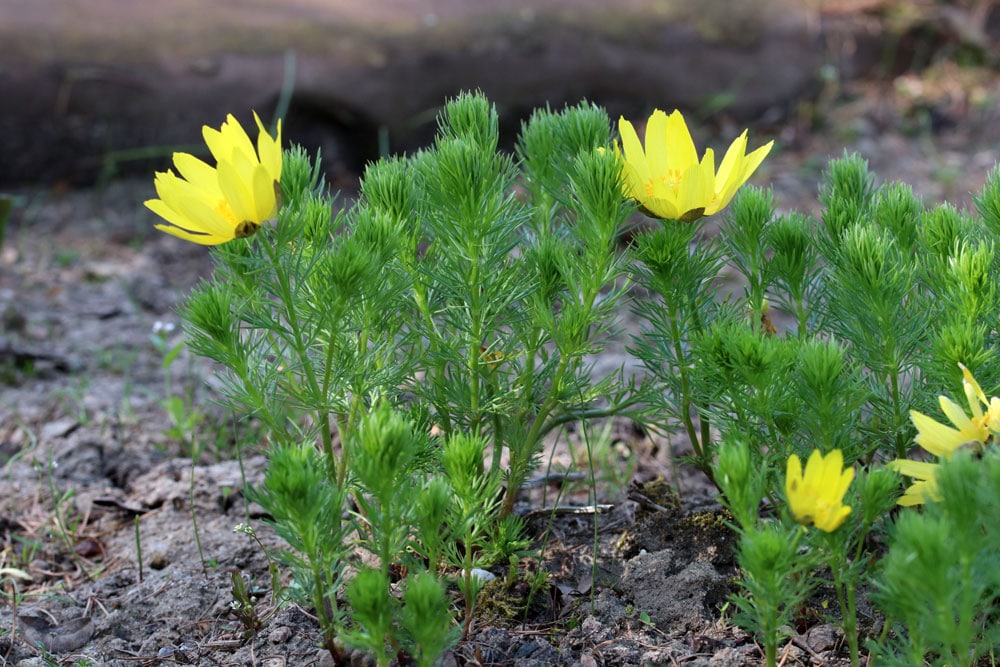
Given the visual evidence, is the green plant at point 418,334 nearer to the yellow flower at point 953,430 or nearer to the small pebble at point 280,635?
the small pebble at point 280,635

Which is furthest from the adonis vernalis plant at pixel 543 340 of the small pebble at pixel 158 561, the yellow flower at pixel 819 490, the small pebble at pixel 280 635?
the small pebble at pixel 158 561

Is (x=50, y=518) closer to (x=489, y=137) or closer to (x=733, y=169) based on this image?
(x=489, y=137)

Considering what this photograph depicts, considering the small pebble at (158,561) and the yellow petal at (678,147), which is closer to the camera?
the yellow petal at (678,147)

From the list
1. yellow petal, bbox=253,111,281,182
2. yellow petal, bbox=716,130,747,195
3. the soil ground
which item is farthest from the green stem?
yellow petal, bbox=716,130,747,195

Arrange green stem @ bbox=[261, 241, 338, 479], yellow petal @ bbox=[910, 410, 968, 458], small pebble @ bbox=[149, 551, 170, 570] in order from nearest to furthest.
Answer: yellow petal @ bbox=[910, 410, 968, 458] → green stem @ bbox=[261, 241, 338, 479] → small pebble @ bbox=[149, 551, 170, 570]

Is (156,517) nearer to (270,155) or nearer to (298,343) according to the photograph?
(298,343)

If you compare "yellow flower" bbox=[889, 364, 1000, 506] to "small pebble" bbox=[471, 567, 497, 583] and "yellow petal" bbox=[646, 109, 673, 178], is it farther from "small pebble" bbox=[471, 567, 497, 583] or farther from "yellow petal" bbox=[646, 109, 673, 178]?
"small pebble" bbox=[471, 567, 497, 583]
